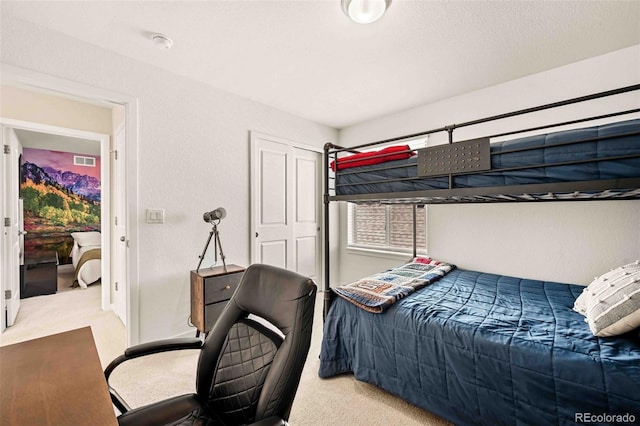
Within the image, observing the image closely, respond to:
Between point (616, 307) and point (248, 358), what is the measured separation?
171 cm

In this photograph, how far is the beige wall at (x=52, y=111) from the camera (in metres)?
2.64

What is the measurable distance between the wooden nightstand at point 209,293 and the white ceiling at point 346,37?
72.9 inches

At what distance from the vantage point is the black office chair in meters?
0.94

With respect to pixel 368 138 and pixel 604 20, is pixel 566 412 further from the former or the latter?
pixel 368 138

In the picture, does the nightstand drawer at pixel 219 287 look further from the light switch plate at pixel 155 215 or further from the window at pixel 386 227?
the window at pixel 386 227

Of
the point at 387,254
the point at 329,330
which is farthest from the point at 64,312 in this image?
the point at 387,254

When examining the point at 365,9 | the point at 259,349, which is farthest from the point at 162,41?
the point at 259,349

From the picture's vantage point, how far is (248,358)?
113cm

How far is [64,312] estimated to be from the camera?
3.31 m

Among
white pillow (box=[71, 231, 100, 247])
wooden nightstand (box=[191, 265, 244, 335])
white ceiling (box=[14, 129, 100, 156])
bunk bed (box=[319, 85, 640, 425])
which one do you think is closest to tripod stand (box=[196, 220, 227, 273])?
wooden nightstand (box=[191, 265, 244, 335])

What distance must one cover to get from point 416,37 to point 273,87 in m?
1.45

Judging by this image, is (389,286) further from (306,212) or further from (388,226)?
(306,212)

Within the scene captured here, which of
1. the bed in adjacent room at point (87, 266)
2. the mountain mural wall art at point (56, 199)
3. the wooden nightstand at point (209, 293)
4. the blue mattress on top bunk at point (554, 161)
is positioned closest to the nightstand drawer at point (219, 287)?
the wooden nightstand at point (209, 293)

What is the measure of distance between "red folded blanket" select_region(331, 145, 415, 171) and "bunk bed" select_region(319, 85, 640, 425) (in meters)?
0.01
